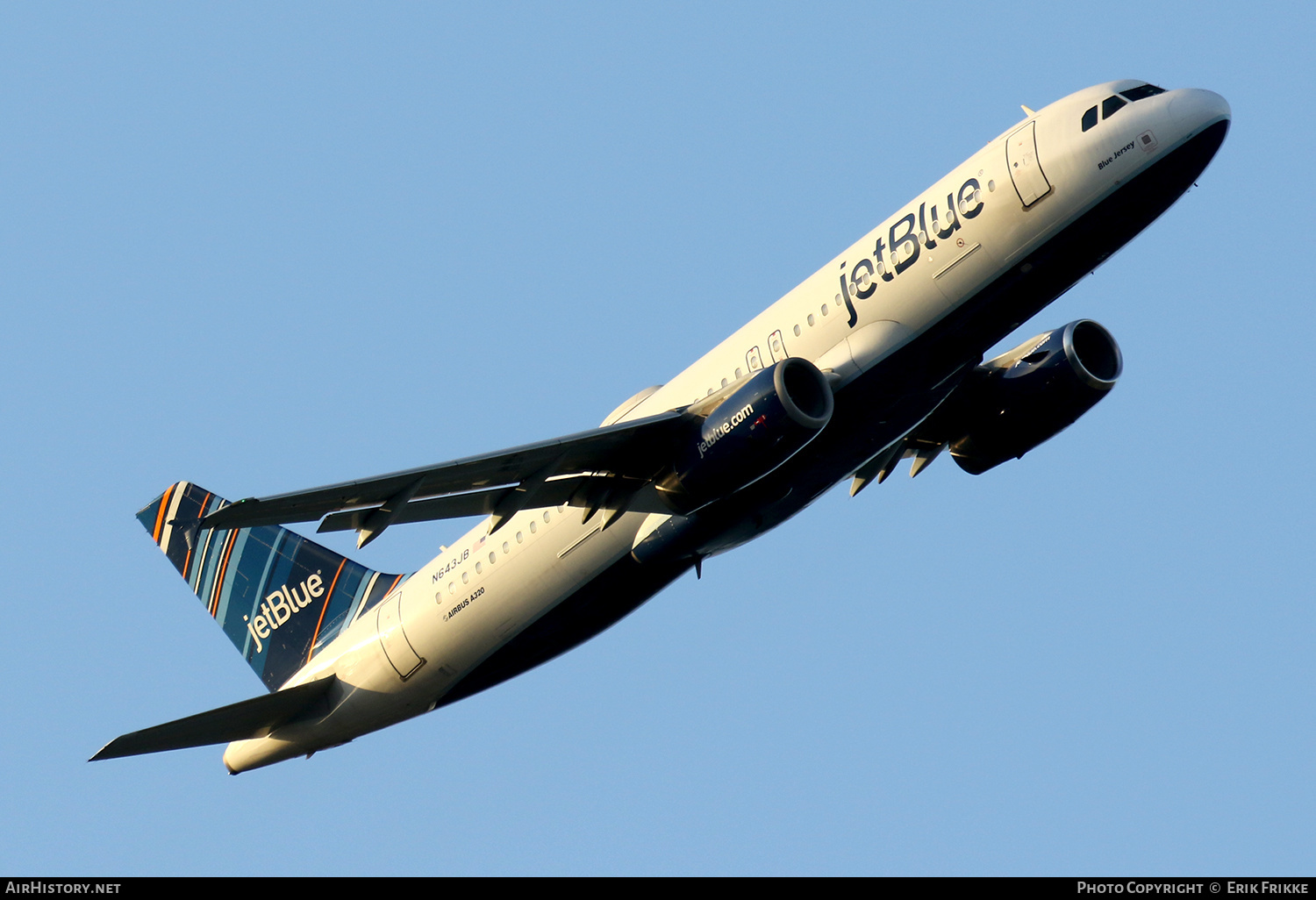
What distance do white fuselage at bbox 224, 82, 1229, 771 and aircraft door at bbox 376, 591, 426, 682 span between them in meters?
0.04

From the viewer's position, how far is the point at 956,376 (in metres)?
29.2

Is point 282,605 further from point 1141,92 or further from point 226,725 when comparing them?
point 1141,92

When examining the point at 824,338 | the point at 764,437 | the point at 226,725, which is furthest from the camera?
the point at 226,725

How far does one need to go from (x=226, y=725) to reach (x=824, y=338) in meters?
15.0

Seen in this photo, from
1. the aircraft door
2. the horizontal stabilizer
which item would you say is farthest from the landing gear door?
the horizontal stabilizer

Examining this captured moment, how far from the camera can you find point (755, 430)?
89.5 ft

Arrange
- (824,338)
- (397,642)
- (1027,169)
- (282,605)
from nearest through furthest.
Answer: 1. (1027,169)
2. (824,338)
3. (397,642)
4. (282,605)

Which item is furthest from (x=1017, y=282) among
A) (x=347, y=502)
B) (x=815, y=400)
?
(x=347, y=502)

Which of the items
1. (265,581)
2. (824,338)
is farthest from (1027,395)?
(265,581)

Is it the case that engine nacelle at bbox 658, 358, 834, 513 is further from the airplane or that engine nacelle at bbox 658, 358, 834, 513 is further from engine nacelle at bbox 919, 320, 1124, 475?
engine nacelle at bbox 919, 320, 1124, 475

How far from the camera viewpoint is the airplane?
27.2 metres

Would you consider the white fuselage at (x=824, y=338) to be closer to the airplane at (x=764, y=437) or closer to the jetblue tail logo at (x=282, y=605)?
the airplane at (x=764, y=437)

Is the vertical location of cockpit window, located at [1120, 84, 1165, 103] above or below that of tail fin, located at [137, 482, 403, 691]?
above
